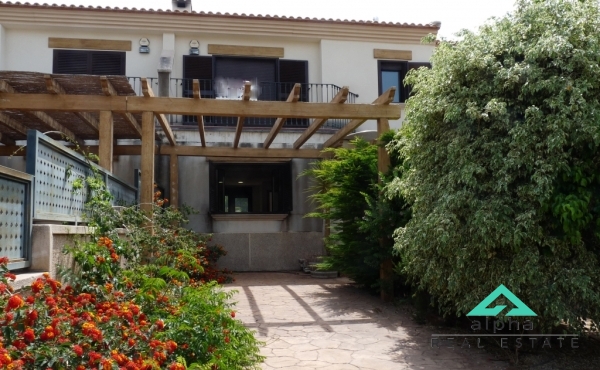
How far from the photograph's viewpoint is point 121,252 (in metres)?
5.48

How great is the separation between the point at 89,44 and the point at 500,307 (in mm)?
12784

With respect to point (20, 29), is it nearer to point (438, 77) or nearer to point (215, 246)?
point (215, 246)

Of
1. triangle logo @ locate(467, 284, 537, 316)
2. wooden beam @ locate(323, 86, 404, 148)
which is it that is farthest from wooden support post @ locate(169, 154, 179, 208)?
triangle logo @ locate(467, 284, 537, 316)

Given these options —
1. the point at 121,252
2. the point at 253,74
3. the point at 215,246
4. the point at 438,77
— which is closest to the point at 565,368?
the point at 438,77

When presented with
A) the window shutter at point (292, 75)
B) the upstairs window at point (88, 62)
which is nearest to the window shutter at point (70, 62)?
the upstairs window at point (88, 62)

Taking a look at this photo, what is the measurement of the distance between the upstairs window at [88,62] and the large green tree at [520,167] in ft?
35.0

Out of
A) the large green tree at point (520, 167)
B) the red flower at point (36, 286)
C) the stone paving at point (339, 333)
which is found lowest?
the stone paving at point (339, 333)

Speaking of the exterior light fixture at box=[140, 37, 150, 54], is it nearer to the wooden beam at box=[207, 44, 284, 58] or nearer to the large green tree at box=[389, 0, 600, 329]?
the wooden beam at box=[207, 44, 284, 58]

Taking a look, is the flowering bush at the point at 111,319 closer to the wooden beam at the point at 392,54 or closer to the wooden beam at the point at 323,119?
the wooden beam at the point at 323,119

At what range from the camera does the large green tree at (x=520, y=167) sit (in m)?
4.88

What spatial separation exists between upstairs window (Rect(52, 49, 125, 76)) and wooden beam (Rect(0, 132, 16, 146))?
299 centimetres

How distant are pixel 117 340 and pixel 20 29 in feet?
43.3

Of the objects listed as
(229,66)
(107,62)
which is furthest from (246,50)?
(107,62)

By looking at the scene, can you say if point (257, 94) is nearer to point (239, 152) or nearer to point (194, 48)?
point (194, 48)
